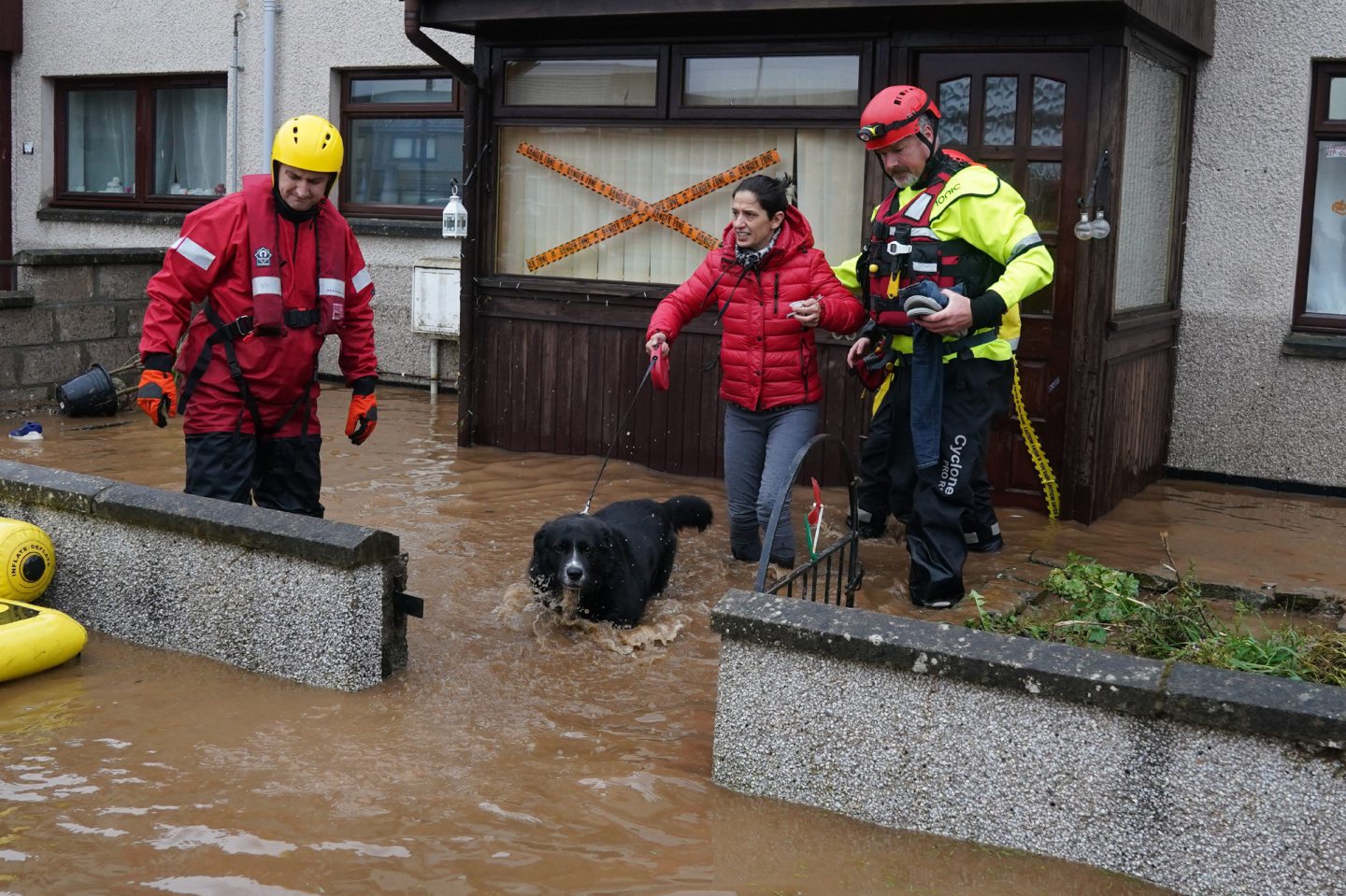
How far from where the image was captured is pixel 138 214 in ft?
50.5

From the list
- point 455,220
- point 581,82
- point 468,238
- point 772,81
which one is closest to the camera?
point 772,81

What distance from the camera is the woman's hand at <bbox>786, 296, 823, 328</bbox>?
21.1 feet

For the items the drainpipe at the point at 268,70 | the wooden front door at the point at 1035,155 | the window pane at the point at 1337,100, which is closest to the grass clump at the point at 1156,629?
the wooden front door at the point at 1035,155

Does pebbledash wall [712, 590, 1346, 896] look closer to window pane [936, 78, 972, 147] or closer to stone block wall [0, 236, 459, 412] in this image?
window pane [936, 78, 972, 147]

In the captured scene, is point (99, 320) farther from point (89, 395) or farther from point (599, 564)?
point (599, 564)

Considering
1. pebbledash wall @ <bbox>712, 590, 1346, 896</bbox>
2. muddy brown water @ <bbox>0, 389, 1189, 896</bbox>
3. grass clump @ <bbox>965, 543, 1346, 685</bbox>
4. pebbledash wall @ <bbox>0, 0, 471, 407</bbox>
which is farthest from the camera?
pebbledash wall @ <bbox>0, 0, 471, 407</bbox>

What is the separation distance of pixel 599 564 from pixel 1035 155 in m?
3.82

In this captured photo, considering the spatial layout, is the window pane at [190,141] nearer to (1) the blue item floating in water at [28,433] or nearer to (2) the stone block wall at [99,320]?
(2) the stone block wall at [99,320]

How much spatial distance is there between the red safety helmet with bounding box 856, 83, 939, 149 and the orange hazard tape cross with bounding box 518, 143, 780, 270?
295 centimetres

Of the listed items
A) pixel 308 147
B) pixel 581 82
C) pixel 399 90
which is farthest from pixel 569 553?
pixel 399 90

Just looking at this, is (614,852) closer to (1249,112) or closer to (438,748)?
(438,748)

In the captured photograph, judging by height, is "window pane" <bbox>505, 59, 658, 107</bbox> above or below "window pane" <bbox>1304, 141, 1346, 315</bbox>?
above

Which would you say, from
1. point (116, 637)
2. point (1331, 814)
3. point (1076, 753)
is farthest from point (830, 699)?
point (116, 637)

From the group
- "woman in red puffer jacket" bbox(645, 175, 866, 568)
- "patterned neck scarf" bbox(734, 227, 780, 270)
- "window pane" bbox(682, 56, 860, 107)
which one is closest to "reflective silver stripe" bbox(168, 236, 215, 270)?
"woman in red puffer jacket" bbox(645, 175, 866, 568)
